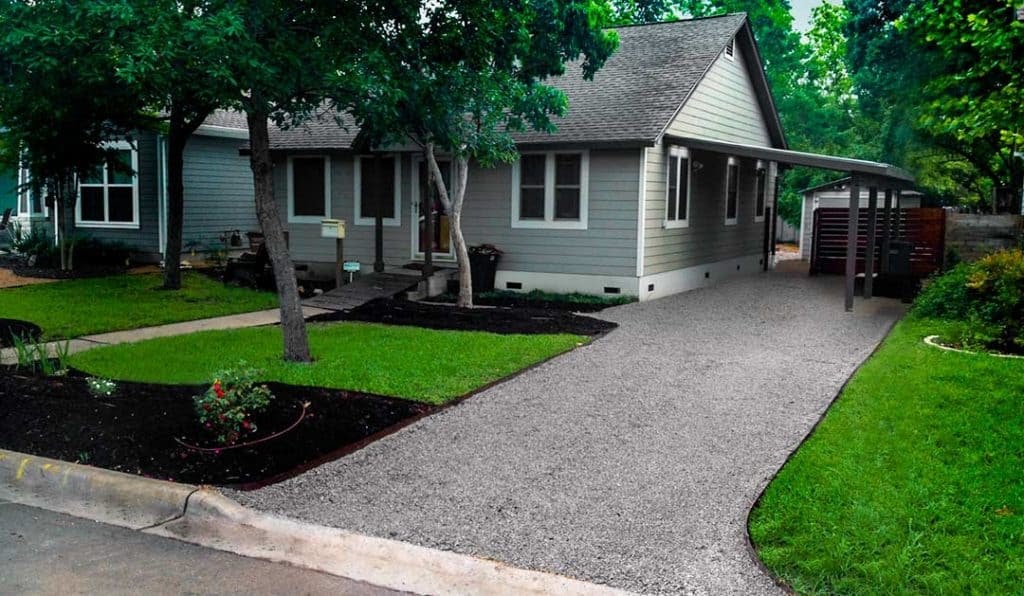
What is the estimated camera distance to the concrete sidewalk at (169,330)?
32.8 ft

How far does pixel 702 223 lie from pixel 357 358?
33.2 feet

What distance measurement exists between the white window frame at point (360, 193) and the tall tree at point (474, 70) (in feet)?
7.44

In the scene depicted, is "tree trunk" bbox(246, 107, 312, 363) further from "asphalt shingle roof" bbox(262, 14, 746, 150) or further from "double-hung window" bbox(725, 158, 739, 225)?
"double-hung window" bbox(725, 158, 739, 225)

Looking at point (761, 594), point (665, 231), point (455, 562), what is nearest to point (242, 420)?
point (455, 562)

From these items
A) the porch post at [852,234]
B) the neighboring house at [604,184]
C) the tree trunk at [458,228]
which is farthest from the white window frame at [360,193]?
the porch post at [852,234]

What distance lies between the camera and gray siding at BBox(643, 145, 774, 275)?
1496 cm

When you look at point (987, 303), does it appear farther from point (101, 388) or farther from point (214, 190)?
point (214, 190)

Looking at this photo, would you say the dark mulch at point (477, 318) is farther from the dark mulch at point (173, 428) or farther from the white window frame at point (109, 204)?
the white window frame at point (109, 204)

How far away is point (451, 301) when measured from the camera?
14.7 metres

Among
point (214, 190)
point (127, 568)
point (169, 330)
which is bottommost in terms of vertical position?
point (127, 568)

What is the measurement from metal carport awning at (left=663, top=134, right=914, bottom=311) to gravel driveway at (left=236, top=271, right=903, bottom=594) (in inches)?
130

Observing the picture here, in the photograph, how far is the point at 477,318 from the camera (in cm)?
1227

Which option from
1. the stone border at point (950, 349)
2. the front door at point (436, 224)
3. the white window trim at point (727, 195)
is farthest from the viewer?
the white window trim at point (727, 195)

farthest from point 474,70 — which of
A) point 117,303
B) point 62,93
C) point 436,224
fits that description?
point 117,303
